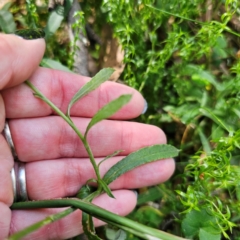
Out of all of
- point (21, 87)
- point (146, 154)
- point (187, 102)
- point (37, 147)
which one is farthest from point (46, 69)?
point (187, 102)

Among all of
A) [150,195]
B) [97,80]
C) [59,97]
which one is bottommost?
[150,195]

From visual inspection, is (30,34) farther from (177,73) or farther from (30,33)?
(177,73)

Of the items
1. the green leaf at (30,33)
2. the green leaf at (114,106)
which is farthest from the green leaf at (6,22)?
the green leaf at (114,106)

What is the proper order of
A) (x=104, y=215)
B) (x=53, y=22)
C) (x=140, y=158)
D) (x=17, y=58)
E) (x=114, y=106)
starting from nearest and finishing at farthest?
(x=114, y=106) → (x=104, y=215) → (x=17, y=58) → (x=140, y=158) → (x=53, y=22)

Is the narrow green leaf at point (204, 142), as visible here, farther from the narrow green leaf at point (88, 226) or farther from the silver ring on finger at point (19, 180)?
the silver ring on finger at point (19, 180)

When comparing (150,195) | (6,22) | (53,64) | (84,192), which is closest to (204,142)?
(150,195)

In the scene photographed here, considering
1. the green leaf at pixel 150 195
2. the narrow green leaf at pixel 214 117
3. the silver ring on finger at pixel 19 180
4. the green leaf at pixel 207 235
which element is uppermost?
the narrow green leaf at pixel 214 117

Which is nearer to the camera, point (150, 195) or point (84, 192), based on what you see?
point (84, 192)

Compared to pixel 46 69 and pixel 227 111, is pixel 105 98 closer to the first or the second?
pixel 46 69
